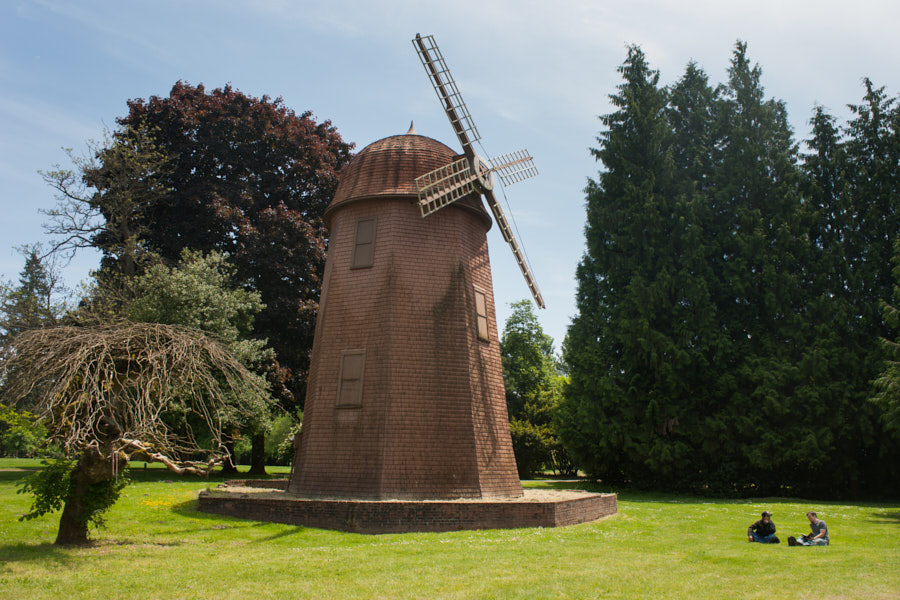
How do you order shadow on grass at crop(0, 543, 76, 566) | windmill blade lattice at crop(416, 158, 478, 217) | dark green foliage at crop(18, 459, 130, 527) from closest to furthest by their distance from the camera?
shadow on grass at crop(0, 543, 76, 566), dark green foliage at crop(18, 459, 130, 527), windmill blade lattice at crop(416, 158, 478, 217)

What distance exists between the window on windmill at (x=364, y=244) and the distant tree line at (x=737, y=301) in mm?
13050

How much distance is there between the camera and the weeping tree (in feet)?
28.7

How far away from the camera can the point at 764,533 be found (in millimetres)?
11188

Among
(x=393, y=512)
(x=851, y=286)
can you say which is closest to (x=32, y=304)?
(x=393, y=512)

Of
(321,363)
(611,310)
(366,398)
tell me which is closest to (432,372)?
(366,398)

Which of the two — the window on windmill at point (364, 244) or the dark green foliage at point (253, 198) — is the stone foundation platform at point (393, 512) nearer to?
the window on windmill at point (364, 244)

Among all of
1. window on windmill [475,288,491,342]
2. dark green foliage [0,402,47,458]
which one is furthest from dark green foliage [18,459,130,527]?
window on windmill [475,288,491,342]

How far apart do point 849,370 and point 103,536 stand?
23.7 metres

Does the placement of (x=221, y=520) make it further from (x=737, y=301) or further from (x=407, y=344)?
(x=737, y=301)

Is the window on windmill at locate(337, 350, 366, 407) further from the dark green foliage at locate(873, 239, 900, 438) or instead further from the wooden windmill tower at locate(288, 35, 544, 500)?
the dark green foliage at locate(873, 239, 900, 438)

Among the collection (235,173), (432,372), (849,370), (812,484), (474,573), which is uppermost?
(235,173)

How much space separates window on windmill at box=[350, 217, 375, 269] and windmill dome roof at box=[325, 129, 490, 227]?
0.65m

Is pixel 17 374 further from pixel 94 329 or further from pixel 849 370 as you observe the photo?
pixel 849 370

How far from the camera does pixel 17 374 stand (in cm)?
903
